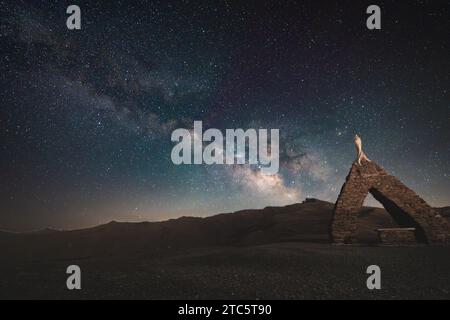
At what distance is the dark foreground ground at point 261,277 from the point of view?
923 centimetres

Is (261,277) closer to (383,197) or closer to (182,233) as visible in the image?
(383,197)

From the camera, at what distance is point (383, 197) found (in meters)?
17.6

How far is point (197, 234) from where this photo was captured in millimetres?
39000

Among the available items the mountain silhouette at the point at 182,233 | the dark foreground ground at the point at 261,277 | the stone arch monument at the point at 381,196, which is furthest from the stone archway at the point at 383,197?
the mountain silhouette at the point at 182,233

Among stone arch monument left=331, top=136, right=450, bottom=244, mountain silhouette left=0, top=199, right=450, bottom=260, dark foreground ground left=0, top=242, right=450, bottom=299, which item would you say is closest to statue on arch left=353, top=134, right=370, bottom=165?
stone arch monument left=331, top=136, right=450, bottom=244

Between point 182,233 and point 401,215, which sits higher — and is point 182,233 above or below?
below

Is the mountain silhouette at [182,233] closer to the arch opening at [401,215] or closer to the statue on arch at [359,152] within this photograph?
the arch opening at [401,215]

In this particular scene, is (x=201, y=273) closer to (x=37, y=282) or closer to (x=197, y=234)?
(x=37, y=282)

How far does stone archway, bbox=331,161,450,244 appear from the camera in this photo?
54.7ft

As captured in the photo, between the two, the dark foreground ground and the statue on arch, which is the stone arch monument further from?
the dark foreground ground

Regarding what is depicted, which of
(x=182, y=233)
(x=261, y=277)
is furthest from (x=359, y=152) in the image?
(x=182, y=233)

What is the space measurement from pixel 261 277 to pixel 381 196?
9922 millimetres

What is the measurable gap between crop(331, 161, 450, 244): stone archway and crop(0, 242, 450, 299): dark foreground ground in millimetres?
1478
